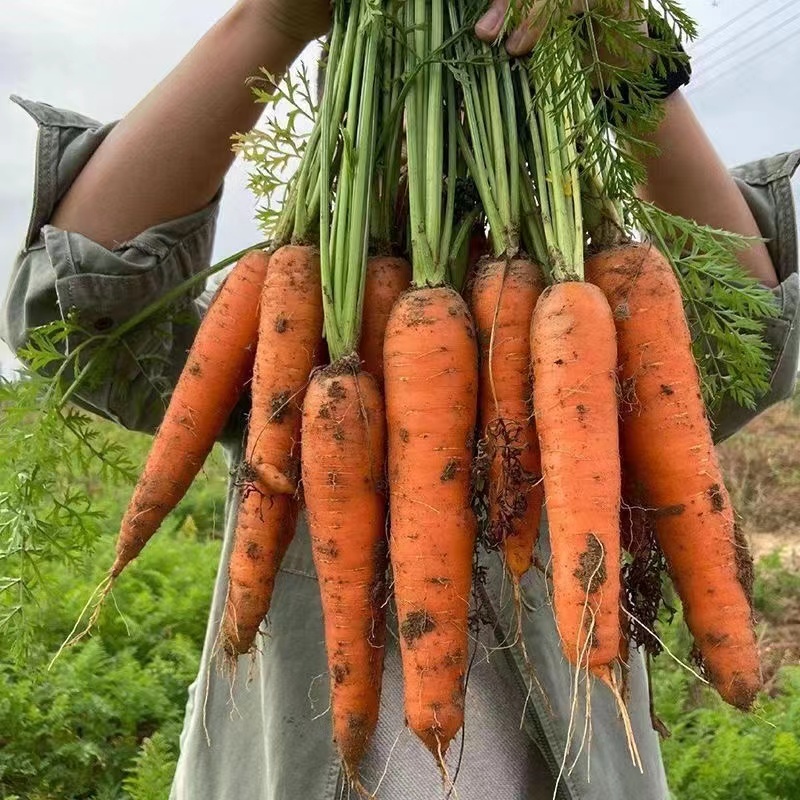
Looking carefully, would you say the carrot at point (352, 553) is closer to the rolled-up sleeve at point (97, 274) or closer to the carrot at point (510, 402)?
the carrot at point (510, 402)

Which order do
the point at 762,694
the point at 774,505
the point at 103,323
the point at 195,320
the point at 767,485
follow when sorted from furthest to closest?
1. the point at 767,485
2. the point at 774,505
3. the point at 762,694
4. the point at 195,320
5. the point at 103,323

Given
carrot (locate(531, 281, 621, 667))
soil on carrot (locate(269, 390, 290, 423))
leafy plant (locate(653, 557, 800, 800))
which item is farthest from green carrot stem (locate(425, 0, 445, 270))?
leafy plant (locate(653, 557, 800, 800))

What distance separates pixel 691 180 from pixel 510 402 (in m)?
0.43

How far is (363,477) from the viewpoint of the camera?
0.91 metres

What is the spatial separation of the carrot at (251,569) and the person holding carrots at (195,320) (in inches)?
3.9

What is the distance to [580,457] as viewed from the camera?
85 cm

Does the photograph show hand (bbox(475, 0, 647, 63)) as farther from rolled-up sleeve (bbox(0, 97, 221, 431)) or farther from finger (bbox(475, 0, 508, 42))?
rolled-up sleeve (bbox(0, 97, 221, 431))

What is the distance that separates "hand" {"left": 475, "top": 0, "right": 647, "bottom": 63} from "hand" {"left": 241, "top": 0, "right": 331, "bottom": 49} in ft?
0.68

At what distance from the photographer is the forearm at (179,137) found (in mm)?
1004

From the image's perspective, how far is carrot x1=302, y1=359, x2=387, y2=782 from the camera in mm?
890

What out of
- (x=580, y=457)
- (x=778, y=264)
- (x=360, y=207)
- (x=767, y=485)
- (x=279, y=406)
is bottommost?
(x=580, y=457)

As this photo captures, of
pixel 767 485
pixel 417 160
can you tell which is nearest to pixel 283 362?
pixel 417 160

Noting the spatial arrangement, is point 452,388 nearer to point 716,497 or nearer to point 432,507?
point 432,507

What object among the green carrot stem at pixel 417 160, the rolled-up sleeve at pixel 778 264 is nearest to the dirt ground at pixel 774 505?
the rolled-up sleeve at pixel 778 264
